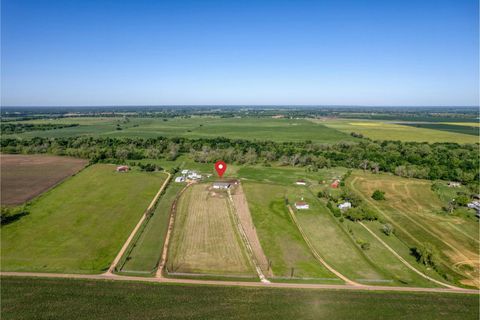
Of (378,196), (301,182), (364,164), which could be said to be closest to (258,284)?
(378,196)

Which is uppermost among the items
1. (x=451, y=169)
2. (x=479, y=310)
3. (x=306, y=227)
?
(x=451, y=169)

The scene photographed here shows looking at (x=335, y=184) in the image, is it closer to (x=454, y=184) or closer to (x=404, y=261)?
(x=454, y=184)

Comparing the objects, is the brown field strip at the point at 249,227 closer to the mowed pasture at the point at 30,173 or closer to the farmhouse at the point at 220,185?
the farmhouse at the point at 220,185

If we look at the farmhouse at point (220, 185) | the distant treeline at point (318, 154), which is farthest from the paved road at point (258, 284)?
the distant treeline at point (318, 154)

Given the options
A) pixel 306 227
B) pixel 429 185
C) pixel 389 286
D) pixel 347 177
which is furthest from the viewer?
pixel 347 177

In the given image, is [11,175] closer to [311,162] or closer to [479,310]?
[311,162]

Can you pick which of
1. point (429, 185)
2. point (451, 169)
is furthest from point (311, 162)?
point (451, 169)
